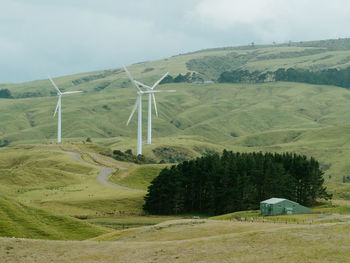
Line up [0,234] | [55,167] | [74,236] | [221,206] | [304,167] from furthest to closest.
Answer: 1. [55,167]
2. [304,167]
3. [221,206]
4. [74,236]
5. [0,234]

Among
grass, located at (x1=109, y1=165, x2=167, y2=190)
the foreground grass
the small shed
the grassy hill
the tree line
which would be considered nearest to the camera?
the foreground grass

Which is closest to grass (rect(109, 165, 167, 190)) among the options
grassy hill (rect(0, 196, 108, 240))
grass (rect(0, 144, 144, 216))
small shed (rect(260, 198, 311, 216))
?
grass (rect(0, 144, 144, 216))

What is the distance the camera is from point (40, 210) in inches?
3944

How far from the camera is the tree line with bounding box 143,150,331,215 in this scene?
437ft

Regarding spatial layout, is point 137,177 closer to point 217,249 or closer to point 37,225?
point 37,225

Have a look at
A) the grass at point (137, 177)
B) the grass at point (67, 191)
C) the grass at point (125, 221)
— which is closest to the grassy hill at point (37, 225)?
the grass at point (125, 221)

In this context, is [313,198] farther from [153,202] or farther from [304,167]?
[153,202]

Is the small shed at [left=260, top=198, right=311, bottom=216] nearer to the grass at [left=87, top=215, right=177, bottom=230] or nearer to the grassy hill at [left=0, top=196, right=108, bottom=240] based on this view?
the grass at [left=87, top=215, right=177, bottom=230]

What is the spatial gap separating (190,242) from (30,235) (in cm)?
3739

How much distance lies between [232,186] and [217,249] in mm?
81773

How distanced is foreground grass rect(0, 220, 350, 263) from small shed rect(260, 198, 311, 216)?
1950 inches

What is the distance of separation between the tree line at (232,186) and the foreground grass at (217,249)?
7042 centimetres

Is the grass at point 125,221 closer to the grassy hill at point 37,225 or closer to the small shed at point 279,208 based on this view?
the grassy hill at point 37,225

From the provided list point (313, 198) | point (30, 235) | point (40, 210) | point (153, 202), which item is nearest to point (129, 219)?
point (153, 202)
